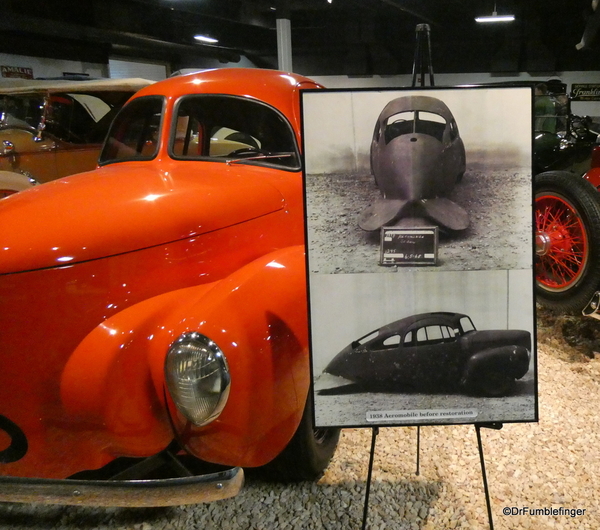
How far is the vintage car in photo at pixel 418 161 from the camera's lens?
1.38 meters

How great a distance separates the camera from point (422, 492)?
204cm

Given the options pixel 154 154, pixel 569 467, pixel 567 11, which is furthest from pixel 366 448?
pixel 567 11

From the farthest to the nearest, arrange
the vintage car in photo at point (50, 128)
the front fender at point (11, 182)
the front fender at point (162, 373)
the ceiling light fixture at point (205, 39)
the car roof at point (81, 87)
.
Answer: the ceiling light fixture at point (205, 39), the car roof at point (81, 87), the vintage car in photo at point (50, 128), the front fender at point (11, 182), the front fender at point (162, 373)

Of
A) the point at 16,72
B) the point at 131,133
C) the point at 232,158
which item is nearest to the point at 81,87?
the point at 131,133

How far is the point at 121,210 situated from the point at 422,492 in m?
1.60

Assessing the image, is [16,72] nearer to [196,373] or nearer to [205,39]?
[205,39]

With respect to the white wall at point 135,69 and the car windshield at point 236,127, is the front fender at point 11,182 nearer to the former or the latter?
the car windshield at point 236,127

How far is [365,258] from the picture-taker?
4.71 feet

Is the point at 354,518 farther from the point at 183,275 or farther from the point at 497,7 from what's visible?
the point at 497,7

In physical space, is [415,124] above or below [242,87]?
below

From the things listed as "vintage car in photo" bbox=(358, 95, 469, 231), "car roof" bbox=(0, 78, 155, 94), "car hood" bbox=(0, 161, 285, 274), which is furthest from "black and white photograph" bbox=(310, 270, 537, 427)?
"car roof" bbox=(0, 78, 155, 94)

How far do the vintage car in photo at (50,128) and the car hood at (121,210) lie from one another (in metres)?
2.80

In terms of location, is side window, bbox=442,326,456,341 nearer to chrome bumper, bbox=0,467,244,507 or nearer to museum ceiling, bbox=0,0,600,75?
chrome bumper, bbox=0,467,244,507

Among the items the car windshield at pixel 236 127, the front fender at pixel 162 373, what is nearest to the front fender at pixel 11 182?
the car windshield at pixel 236 127
